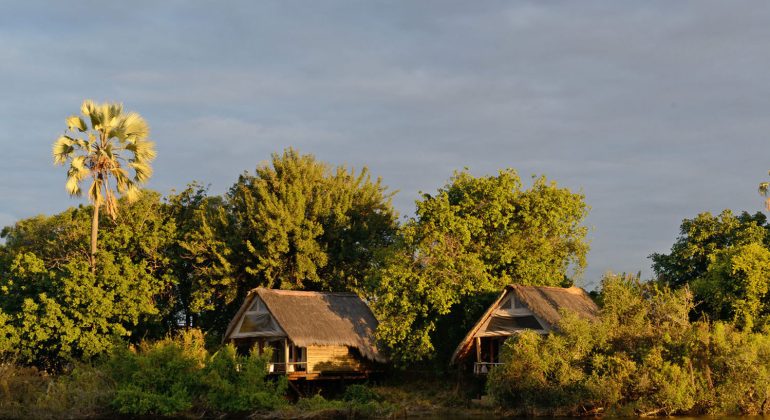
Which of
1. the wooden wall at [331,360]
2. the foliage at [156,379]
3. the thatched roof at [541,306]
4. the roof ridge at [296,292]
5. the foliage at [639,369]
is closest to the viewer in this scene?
the foliage at [639,369]

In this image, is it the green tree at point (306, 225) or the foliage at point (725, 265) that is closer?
the foliage at point (725, 265)

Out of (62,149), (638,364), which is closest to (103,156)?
A: (62,149)

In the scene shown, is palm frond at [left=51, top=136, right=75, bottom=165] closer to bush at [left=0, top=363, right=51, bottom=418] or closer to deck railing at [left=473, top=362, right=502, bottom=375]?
bush at [left=0, top=363, right=51, bottom=418]

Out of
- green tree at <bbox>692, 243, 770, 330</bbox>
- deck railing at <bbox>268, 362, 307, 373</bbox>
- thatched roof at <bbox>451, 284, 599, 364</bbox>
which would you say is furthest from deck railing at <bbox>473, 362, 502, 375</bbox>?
green tree at <bbox>692, 243, 770, 330</bbox>

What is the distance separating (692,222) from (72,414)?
2424 centimetres

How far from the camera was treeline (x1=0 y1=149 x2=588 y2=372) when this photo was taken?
32.1 m

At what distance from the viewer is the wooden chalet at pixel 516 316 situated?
97.0ft

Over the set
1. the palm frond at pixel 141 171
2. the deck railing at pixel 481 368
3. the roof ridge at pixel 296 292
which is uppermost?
the palm frond at pixel 141 171

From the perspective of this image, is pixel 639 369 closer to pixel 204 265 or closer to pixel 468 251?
pixel 468 251

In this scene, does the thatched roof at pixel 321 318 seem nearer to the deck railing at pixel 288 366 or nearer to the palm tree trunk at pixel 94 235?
the deck railing at pixel 288 366

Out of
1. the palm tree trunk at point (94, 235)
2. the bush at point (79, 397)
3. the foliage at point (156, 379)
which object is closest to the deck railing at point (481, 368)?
the foliage at point (156, 379)

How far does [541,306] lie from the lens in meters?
29.8

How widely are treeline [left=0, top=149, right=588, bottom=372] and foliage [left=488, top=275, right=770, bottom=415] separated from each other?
201 inches

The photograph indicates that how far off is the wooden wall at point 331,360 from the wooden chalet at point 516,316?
4.81 m
